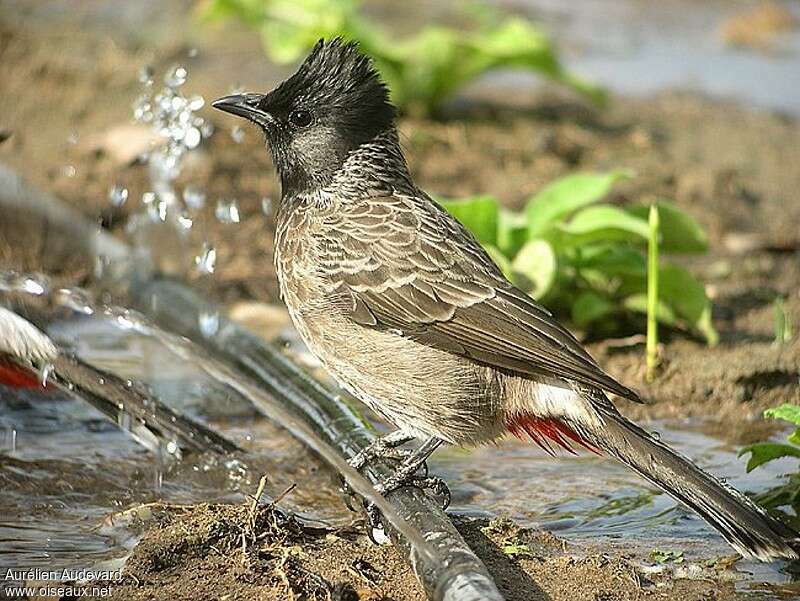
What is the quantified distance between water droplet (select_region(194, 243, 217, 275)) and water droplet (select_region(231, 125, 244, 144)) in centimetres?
129

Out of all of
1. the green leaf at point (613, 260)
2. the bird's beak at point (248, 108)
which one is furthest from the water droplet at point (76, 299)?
the green leaf at point (613, 260)

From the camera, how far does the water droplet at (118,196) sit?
7.20 m

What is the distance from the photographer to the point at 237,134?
799 cm

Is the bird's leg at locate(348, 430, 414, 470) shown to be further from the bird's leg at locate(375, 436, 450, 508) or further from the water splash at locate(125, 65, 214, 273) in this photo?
the water splash at locate(125, 65, 214, 273)

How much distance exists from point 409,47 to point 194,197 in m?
1.67

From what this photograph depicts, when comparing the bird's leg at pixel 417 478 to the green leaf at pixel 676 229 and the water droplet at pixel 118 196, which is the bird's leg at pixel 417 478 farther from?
the water droplet at pixel 118 196

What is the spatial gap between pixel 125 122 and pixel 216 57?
2.02 m

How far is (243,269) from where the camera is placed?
686 cm

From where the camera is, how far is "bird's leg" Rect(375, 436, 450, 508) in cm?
429

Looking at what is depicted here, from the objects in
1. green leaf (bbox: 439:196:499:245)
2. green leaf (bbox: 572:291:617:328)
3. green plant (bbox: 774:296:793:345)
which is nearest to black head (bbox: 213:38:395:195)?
green leaf (bbox: 439:196:499:245)

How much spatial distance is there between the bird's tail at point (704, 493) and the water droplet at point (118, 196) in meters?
3.71

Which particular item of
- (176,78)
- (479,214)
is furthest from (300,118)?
(176,78)

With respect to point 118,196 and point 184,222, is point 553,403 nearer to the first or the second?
point 184,222

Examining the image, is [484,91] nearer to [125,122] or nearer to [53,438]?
[125,122]
